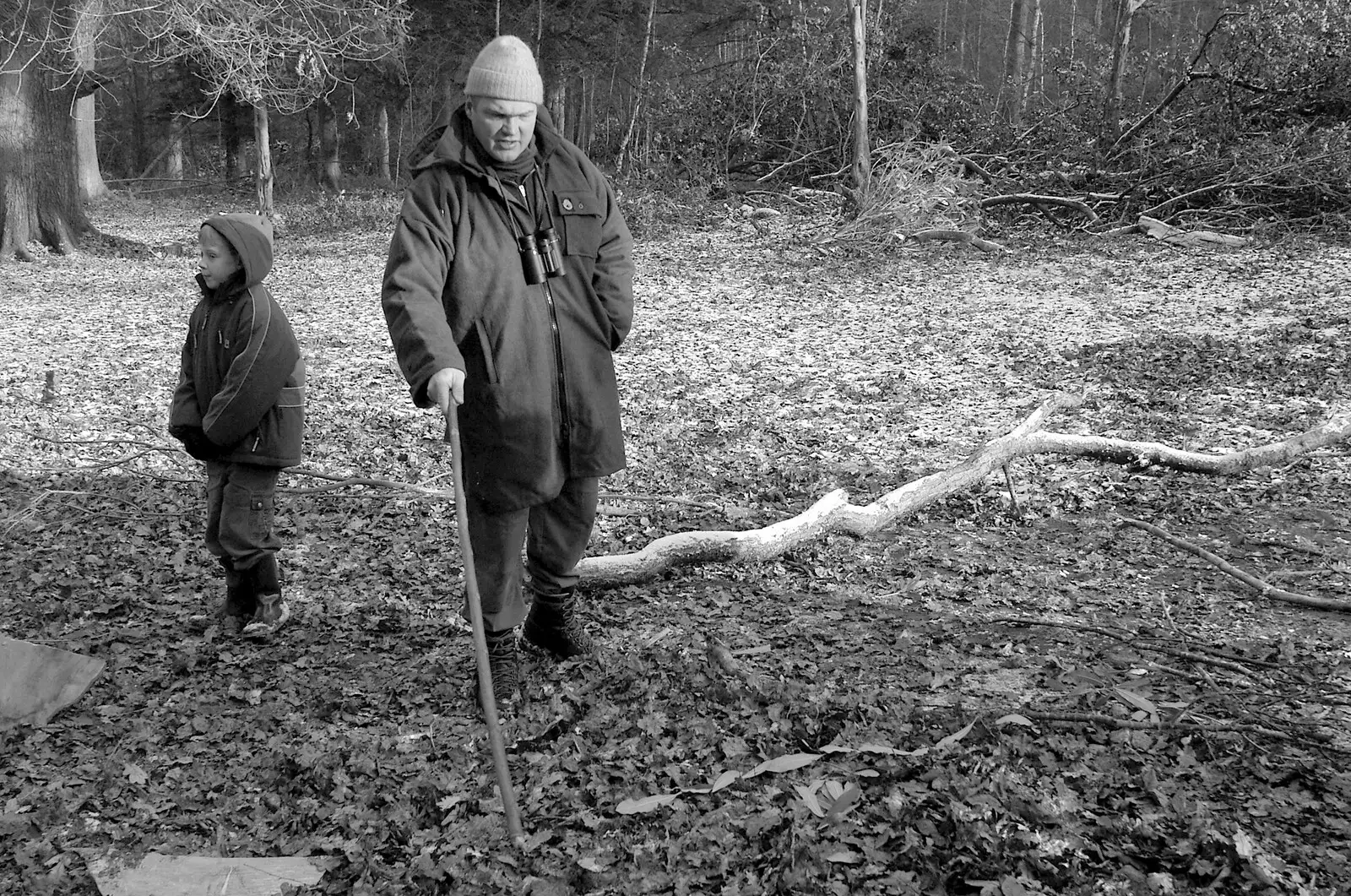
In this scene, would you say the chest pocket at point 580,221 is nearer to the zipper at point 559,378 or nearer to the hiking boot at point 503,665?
the zipper at point 559,378

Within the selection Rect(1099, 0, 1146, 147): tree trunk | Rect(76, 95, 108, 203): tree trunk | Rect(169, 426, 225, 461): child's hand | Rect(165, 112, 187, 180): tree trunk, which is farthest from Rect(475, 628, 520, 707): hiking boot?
Rect(165, 112, 187, 180): tree trunk

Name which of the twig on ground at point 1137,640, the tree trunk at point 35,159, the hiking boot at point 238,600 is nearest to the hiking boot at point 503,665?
the hiking boot at point 238,600

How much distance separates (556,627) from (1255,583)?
2754mm

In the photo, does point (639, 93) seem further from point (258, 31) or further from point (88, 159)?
point (88, 159)

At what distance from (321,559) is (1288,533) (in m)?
4.67

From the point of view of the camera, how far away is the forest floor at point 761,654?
2.55 meters

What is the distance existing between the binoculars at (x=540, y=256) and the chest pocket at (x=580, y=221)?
5cm

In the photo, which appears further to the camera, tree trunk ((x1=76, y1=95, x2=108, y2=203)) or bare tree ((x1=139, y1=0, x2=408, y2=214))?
tree trunk ((x1=76, y1=95, x2=108, y2=203))

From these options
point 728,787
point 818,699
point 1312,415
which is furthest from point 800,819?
point 1312,415

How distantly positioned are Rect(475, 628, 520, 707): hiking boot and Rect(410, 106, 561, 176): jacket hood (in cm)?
153

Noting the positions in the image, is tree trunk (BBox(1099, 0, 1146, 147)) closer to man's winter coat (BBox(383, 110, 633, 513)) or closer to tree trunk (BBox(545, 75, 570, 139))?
tree trunk (BBox(545, 75, 570, 139))

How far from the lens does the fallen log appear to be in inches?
191

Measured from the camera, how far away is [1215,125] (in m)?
15.5

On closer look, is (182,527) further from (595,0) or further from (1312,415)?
(595,0)
